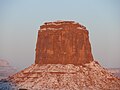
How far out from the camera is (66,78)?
4065 inches

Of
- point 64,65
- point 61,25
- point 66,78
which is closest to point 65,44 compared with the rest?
point 61,25

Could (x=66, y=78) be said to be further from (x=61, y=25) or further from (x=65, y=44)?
(x=61, y=25)

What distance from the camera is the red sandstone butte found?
115m

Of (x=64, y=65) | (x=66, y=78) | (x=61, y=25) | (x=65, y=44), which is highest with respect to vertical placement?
(x=61, y=25)

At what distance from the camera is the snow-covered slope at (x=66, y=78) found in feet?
330

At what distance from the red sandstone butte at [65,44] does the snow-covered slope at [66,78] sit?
303 cm

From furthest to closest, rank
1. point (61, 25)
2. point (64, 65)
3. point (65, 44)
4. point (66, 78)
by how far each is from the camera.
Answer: point (61, 25), point (65, 44), point (64, 65), point (66, 78)

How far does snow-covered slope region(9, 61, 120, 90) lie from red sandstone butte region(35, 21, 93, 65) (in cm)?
303

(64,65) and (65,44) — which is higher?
(65,44)

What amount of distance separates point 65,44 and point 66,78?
51.9 feet

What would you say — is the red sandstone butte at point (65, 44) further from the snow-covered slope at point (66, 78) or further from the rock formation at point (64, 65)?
the snow-covered slope at point (66, 78)

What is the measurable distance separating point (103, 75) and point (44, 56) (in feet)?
69.2

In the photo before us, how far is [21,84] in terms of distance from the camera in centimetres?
10488

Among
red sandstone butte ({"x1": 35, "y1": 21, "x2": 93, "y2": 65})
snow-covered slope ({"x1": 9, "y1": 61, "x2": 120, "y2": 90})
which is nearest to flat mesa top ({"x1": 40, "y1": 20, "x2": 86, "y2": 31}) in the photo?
red sandstone butte ({"x1": 35, "y1": 21, "x2": 93, "y2": 65})
